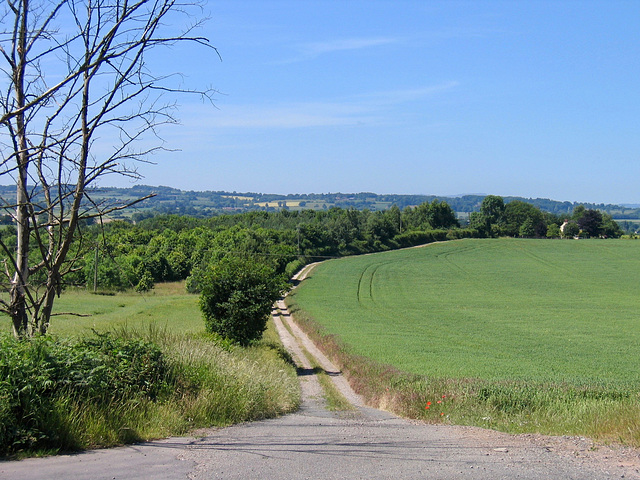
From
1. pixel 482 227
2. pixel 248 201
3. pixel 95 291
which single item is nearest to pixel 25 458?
pixel 95 291

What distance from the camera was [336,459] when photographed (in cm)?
571

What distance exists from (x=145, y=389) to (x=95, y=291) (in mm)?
62851

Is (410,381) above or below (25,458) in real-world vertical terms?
below

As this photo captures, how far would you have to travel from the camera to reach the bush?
24469mm

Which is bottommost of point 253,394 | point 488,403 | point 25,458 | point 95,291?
point 95,291

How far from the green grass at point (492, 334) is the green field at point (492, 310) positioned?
4.6 inches

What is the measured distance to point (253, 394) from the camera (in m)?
8.77

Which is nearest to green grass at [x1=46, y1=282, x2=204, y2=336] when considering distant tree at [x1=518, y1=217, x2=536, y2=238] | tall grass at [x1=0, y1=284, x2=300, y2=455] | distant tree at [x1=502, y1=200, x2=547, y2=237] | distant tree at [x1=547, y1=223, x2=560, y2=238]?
tall grass at [x1=0, y1=284, x2=300, y2=455]

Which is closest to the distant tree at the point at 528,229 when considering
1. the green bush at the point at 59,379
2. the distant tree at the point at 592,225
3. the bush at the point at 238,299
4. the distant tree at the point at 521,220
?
the distant tree at the point at 521,220

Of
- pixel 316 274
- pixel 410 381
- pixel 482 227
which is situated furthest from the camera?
pixel 482 227

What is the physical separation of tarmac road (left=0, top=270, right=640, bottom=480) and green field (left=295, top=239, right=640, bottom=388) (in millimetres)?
12325

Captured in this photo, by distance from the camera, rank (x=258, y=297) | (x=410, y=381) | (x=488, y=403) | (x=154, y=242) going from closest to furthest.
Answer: (x=488, y=403), (x=410, y=381), (x=258, y=297), (x=154, y=242)

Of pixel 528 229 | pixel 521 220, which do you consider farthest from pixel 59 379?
pixel 521 220

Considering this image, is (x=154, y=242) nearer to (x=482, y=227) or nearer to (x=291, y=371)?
(x=291, y=371)
